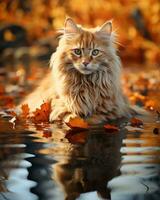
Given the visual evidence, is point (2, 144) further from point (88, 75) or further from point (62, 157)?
point (88, 75)

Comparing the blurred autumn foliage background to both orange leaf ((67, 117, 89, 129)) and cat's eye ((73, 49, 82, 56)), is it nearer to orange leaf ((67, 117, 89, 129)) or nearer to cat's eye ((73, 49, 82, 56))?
cat's eye ((73, 49, 82, 56))

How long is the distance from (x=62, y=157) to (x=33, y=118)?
91.9 inches

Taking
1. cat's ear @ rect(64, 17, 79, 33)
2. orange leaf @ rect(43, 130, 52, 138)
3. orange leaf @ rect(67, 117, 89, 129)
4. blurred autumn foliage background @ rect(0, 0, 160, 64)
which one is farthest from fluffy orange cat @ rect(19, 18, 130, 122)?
blurred autumn foliage background @ rect(0, 0, 160, 64)

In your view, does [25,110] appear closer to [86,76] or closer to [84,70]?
[86,76]

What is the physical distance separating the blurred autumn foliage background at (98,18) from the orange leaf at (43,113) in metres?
13.3

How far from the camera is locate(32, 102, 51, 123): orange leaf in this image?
→ 262 inches

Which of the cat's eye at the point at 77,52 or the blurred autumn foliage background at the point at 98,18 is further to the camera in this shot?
the blurred autumn foliage background at the point at 98,18

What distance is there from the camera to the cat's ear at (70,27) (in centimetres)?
671

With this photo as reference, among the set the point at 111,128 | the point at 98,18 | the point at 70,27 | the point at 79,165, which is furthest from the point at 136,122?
the point at 98,18

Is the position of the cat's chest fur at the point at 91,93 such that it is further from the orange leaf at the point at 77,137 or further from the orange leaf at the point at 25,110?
the orange leaf at the point at 77,137

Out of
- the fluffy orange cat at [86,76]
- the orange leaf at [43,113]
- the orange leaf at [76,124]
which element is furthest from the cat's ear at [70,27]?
the orange leaf at [76,124]

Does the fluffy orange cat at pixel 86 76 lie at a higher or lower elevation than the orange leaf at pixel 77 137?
higher

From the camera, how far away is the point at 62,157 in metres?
4.55

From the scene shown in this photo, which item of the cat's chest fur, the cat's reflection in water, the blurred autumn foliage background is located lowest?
the cat's reflection in water
